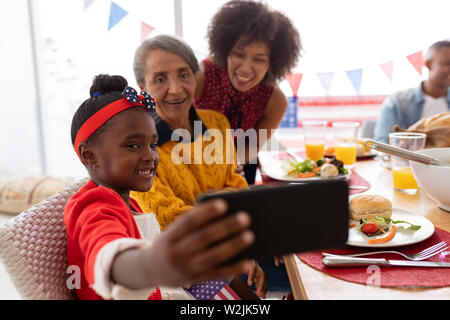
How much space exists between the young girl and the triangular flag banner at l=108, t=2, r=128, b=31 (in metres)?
2.89

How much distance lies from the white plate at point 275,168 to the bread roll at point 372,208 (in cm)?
43

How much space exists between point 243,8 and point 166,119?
33.0 inches

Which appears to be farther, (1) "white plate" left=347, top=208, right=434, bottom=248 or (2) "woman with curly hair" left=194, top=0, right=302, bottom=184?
(2) "woman with curly hair" left=194, top=0, right=302, bottom=184

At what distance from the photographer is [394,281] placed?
2.34ft

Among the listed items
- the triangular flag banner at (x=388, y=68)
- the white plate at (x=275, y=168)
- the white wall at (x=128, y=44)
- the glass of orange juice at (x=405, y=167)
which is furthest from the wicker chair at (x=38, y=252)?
the triangular flag banner at (x=388, y=68)

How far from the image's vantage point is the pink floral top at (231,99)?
1.98 metres

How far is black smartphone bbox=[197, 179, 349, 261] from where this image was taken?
0.42 meters

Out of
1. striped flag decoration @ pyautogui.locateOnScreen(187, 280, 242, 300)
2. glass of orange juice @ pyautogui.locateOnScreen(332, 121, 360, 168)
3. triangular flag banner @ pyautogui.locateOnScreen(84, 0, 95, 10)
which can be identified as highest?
triangular flag banner @ pyautogui.locateOnScreen(84, 0, 95, 10)

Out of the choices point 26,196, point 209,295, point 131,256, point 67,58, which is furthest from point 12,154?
point 131,256

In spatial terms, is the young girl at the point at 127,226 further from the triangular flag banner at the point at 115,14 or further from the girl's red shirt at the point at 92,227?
the triangular flag banner at the point at 115,14

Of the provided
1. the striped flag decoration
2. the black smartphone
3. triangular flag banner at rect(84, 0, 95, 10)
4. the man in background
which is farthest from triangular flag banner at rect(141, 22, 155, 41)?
the black smartphone

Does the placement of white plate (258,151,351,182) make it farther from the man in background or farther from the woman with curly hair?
the man in background

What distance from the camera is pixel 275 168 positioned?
5.76ft
